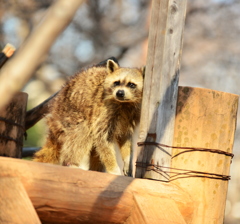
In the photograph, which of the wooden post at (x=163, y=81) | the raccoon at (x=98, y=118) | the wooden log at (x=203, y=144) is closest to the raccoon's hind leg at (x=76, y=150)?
the raccoon at (x=98, y=118)

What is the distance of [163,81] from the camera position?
2760 millimetres

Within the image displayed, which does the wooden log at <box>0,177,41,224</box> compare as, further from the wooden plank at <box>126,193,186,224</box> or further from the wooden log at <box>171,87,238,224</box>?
the wooden log at <box>171,87,238,224</box>

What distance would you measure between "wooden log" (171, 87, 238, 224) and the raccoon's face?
3.59ft

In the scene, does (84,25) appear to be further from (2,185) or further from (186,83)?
(2,185)

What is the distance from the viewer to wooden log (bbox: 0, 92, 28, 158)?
3989 mm

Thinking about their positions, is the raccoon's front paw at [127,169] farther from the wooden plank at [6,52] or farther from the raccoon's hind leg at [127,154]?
the wooden plank at [6,52]

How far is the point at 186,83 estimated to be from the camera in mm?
9812

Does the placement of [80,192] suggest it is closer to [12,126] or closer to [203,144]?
[203,144]

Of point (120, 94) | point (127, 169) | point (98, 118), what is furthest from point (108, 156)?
point (120, 94)

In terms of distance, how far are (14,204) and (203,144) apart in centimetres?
132

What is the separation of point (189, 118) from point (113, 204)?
2.50ft

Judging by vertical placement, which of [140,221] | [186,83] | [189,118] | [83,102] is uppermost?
[186,83]

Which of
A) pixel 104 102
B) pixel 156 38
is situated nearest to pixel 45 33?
pixel 156 38

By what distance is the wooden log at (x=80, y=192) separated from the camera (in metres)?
2.20
